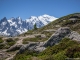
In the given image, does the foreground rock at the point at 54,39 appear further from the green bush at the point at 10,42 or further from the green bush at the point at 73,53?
the green bush at the point at 10,42

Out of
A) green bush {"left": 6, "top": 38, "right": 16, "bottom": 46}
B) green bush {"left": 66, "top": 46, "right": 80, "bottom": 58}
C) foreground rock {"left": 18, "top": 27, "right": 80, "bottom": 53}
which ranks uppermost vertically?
green bush {"left": 6, "top": 38, "right": 16, "bottom": 46}

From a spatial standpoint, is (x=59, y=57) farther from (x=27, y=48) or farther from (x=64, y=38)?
(x=27, y=48)

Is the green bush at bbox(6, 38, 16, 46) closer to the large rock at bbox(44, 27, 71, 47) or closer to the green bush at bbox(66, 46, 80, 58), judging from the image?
the large rock at bbox(44, 27, 71, 47)

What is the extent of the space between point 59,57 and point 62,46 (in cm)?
768

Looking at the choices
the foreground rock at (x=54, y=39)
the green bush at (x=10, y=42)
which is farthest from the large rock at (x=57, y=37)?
the green bush at (x=10, y=42)

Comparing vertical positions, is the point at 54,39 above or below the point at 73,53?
above

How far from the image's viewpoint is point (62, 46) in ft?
99.7

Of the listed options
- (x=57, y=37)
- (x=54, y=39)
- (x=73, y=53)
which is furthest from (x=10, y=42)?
(x=73, y=53)

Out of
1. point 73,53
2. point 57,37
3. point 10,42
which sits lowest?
point 73,53

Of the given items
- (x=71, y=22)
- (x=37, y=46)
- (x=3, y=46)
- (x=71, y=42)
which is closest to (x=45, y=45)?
(x=37, y=46)

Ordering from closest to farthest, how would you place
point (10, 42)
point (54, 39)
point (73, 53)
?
point (73, 53), point (54, 39), point (10, 42)

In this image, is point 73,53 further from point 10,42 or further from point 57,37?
point 10,42

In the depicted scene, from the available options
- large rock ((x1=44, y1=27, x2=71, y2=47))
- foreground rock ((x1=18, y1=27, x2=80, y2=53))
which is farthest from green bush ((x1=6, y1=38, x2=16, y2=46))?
large rock ((x1=44, y1=27, x2=71, y2=47))

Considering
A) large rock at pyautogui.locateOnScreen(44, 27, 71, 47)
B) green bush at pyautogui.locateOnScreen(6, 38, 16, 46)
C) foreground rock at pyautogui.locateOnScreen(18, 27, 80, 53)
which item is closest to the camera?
foreground rock at pyautogui.locateOnScreen(18, 27, 80, 53)
